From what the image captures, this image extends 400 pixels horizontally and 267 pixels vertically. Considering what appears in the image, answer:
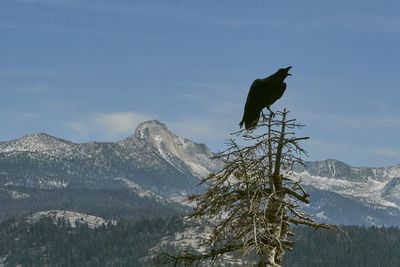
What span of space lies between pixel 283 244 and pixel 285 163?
1.44 m

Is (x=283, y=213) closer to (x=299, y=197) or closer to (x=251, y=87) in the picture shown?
(x=299, y=197)

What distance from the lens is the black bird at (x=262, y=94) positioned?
42.0 ft

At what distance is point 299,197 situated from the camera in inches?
515

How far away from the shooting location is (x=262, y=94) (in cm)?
1280

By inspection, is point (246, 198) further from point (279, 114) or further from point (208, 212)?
point (279, 114)

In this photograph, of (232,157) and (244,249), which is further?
(232,157)

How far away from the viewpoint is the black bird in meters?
12.8

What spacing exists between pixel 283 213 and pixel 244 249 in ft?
4.48

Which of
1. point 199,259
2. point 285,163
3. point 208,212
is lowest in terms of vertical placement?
point 199,259

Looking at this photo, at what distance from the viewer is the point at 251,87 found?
12.9 metres

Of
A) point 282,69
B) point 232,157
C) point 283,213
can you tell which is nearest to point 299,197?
point 283,213

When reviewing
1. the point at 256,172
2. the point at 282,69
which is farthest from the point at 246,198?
the point at 282,69

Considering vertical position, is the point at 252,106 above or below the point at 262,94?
below

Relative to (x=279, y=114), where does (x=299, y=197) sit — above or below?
below
